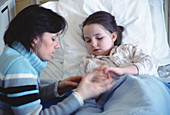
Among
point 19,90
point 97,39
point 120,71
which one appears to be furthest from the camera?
point 97,39

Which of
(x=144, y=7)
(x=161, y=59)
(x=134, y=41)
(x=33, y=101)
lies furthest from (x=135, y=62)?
(x=33, y=101)

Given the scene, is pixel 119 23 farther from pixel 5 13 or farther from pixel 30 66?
pixel 30 66

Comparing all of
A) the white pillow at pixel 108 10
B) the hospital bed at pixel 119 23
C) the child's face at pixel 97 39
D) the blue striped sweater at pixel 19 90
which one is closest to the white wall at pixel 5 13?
the hospital bed at pixel 119 23

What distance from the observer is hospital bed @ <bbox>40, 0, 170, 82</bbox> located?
1.80m

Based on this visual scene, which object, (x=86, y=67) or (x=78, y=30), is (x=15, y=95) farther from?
(x=78, y=30)

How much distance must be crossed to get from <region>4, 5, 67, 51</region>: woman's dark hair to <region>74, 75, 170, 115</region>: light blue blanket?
429 millimetres

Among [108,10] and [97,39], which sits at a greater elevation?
[108,10]

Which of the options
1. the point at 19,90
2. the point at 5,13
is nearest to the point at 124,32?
the point at 5,13

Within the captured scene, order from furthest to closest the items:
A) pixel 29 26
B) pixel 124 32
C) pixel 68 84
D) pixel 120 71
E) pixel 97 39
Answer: pixel 124 32, pixel 97 39, pixel 120 71, pixel 68 84, pixel 29 26

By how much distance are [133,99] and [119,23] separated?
3.20 ft

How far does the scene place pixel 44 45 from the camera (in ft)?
3.60

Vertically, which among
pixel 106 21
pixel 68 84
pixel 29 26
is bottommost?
pixel 68 84

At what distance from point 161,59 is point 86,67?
2.36 ft

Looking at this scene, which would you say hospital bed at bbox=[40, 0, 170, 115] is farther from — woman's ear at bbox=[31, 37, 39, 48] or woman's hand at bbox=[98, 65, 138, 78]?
woman's ear at bbox=[31, 37, 39, 48]
